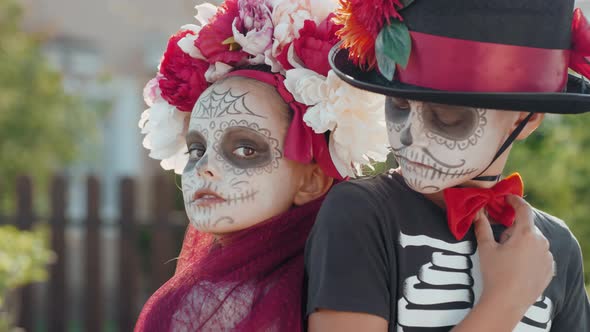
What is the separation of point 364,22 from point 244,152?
0.54m

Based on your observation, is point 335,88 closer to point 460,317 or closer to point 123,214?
point 460,317

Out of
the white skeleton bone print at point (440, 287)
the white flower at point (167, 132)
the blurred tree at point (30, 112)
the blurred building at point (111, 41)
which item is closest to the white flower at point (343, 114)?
the white skeleton bone print at point (440, 287)

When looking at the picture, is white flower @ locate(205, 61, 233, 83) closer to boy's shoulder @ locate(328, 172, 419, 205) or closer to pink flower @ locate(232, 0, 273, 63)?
pink flower @ locate(232, 0, 273, 63)

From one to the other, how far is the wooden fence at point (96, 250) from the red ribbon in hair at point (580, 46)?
17.5 ft

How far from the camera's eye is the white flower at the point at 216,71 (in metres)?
2.72

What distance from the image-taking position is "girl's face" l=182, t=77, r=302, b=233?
2.59 metres

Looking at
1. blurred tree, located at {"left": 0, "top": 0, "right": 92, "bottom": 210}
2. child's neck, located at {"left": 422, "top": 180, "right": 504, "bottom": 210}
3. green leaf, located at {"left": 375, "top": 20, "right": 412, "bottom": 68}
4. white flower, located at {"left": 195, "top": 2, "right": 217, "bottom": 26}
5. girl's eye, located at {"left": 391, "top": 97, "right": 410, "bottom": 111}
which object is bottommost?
blurred tree, located at {"left": 0, "top": 0, "right": 92, "bottom": 210}

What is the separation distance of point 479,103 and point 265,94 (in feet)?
2.30

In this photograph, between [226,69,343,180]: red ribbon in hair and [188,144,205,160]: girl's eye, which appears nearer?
[226,69,343,180]: red ribbon in hair

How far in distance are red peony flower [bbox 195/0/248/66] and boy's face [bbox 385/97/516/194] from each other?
2.01ft

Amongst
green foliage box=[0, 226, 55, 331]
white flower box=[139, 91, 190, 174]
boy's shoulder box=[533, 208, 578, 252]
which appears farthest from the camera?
green foliage box=[0, 226, 55, 331]

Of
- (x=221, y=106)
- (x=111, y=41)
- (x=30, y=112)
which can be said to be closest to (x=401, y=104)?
(x=221, y=106)

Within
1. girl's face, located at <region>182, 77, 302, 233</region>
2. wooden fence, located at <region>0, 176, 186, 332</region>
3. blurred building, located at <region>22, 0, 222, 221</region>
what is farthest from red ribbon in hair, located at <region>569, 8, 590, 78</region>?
blurred building, located at <region>22, 0, 222, 221</region>

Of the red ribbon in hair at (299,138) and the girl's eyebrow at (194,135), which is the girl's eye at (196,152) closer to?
the girl's eyebrow at (194,135)
